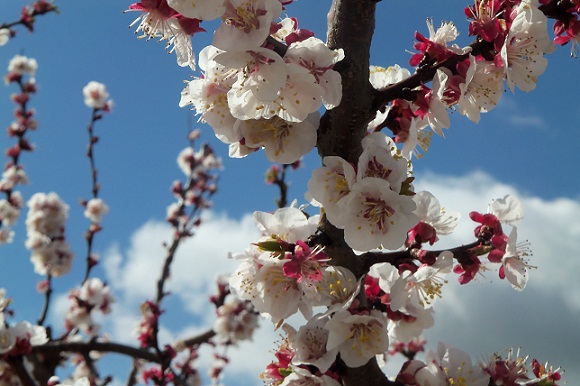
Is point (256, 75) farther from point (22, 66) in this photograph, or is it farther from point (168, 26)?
point (22, 66)

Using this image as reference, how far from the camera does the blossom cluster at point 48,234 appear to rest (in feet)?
24.4

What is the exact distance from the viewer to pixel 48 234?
771 centimetres

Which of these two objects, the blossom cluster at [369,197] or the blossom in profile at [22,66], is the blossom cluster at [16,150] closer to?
the blossom in profile at [22,66]

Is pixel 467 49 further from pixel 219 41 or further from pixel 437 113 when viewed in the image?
pixel 219 41

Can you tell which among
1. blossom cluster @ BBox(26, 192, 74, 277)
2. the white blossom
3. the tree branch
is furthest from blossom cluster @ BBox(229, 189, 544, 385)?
blossom cluster @ BBox(26, 192, 74, 277)

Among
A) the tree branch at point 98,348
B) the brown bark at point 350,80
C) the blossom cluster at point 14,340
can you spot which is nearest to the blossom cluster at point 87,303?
the tree branch at point 98,348

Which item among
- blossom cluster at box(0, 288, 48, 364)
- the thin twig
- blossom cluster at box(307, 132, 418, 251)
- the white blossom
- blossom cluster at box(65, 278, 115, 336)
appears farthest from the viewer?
blossom cluster at box(65, 278, 115, 336)

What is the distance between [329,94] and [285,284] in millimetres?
658

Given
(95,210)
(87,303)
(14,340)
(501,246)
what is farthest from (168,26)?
(95,210)

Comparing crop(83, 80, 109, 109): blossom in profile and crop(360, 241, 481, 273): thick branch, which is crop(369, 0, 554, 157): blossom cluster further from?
crop(83, 80, 109, 109): blossom in profile

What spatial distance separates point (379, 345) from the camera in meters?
1.86

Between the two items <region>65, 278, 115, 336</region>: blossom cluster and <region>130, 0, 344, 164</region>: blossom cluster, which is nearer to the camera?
<region>130, 0, 344, 164</region>: blossom cluster

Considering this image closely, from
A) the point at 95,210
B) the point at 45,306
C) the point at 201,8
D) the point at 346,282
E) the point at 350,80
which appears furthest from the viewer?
the point at 95,210

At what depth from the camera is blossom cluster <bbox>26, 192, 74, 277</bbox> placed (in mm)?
7438
